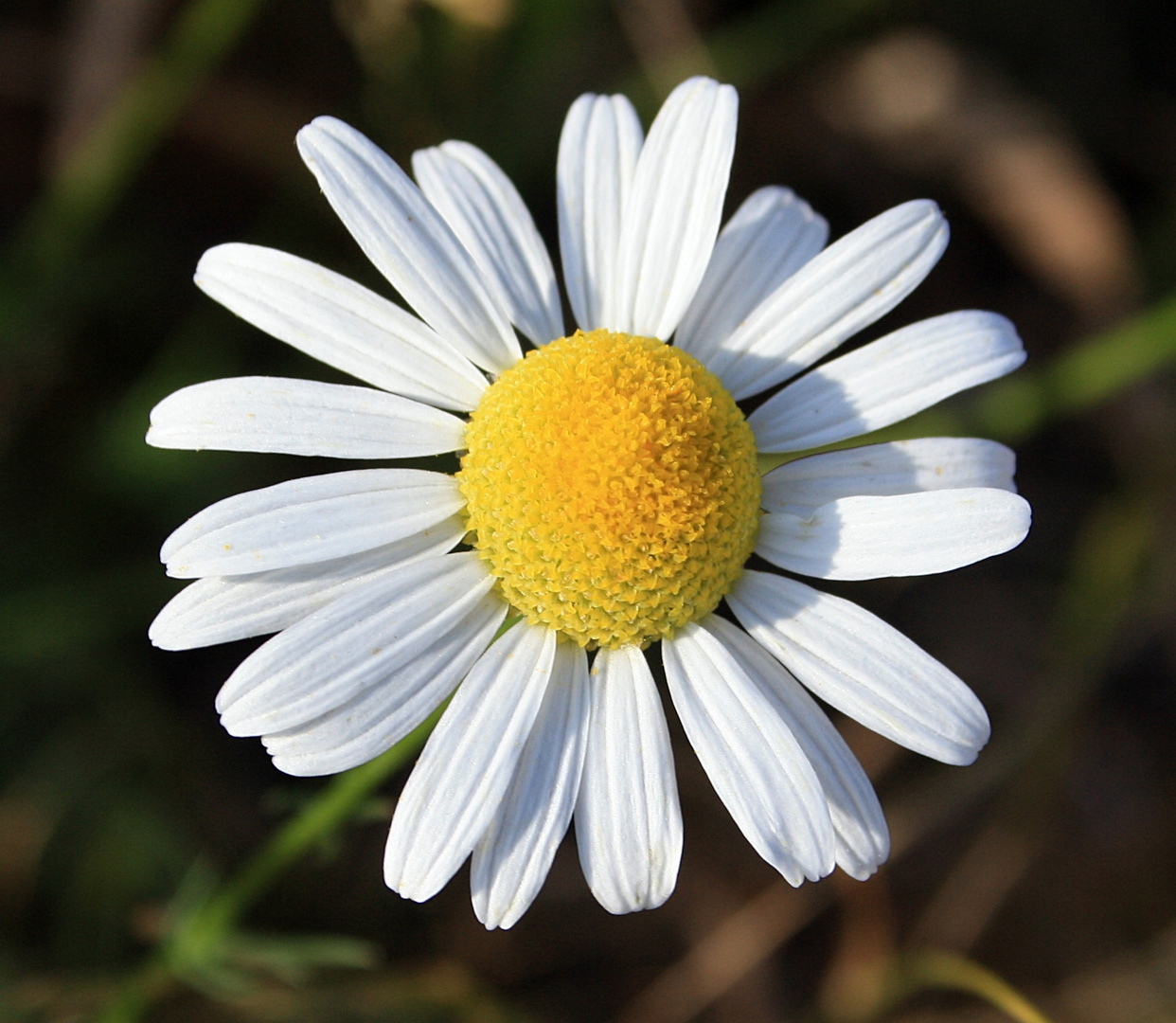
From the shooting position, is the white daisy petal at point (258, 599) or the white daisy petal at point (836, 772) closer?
the white daisy petal at point (258, 599)

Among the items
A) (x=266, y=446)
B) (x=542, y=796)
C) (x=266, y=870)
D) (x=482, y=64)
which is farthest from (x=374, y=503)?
(x=482, y=64)

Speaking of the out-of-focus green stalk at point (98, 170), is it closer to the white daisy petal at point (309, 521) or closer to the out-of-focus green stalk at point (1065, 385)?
the white daisy petal at point (309, 521)

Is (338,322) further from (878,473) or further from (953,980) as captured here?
(953,980)

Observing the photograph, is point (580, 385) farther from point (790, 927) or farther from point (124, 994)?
point (790, 927)

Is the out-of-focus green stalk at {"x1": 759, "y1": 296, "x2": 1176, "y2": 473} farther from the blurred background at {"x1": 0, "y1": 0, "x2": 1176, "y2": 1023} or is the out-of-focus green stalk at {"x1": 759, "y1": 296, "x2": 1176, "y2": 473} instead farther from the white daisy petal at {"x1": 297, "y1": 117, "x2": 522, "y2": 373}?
the white daisy petal at {"x1": 297, "y1": 117, "x2": 522, "y2": 373}

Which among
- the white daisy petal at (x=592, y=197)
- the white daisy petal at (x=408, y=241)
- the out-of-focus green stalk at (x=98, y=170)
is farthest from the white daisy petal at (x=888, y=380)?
the out-of-focus green stalk at (x=98, y=170)

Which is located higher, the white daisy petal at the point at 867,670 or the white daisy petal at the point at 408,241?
the white daisy petal at the point at 408,241

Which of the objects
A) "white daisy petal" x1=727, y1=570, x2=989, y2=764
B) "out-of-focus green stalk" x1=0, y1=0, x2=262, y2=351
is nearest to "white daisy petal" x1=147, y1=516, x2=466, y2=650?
"white daisy petal" x1=727, y1=570, x2=989, y2=764

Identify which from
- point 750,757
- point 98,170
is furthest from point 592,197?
point 98,170
